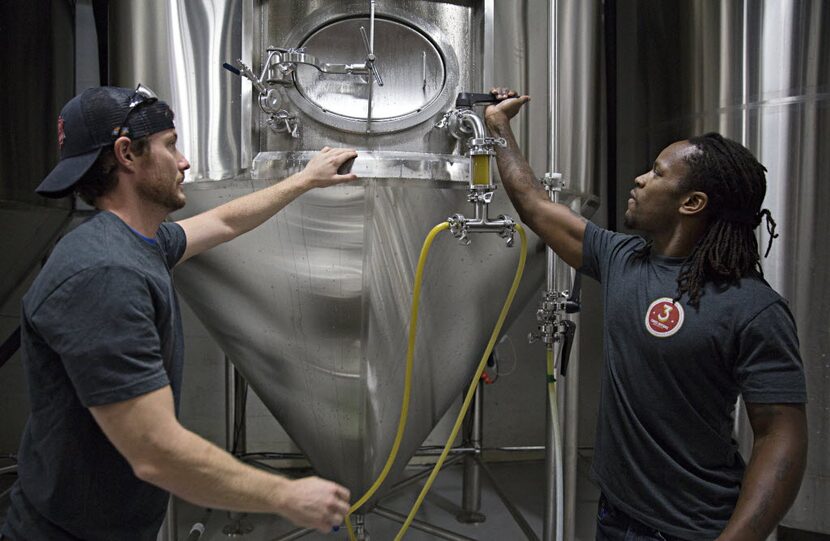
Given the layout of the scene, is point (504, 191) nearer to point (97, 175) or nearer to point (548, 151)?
point (548, 151)

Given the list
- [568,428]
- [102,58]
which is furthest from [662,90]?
[102,58]

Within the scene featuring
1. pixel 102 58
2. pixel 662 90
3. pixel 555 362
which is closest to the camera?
pixel 555 362

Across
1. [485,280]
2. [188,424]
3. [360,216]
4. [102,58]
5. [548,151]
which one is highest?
[102,58]

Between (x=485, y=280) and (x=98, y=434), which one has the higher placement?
(x=485, y=280)

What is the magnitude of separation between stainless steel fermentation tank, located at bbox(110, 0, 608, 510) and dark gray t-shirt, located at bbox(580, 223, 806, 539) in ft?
1.82

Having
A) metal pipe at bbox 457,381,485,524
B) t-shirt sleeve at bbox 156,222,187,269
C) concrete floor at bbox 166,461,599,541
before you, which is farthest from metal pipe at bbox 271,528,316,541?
t-shirt sleeve at bbox 156,222,187,269

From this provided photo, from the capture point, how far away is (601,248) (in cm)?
153

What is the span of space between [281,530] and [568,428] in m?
1.33

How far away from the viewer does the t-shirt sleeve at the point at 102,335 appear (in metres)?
1.01

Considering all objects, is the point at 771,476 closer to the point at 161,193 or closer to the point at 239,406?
the point at 161,193

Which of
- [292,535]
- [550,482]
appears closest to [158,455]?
[550,482]

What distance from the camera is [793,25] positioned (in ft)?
6.08

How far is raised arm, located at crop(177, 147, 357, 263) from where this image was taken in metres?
1.57

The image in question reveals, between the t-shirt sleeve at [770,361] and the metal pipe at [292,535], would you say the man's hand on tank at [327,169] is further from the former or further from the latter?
the metal pipe at [292,535]
